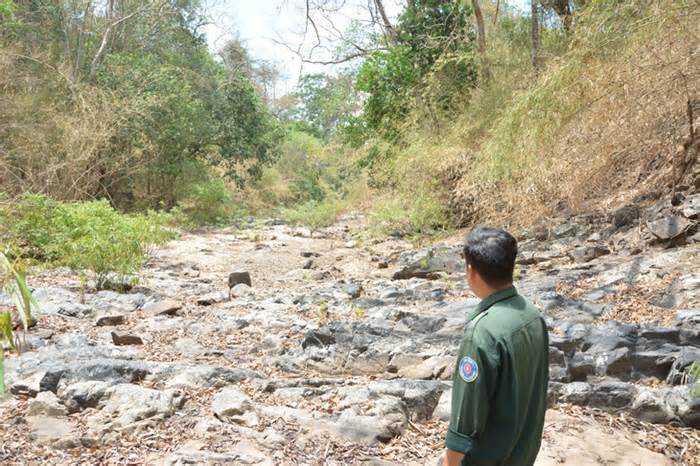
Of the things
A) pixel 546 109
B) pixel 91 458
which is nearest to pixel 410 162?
pixel 546 109

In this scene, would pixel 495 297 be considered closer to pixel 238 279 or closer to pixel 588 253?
pixel 588 253

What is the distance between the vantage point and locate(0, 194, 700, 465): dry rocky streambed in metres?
2.68

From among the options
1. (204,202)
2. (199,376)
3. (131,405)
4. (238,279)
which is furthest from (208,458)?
(204,202)

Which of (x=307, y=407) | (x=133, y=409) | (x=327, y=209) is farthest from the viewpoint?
(x=327, y=209)

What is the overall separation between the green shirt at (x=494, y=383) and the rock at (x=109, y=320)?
15.1ft

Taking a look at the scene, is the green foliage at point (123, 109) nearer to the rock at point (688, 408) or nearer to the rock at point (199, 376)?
the rock at point (199, 376)

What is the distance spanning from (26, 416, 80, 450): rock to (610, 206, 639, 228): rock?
6.75 m

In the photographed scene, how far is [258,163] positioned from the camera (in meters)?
18.9

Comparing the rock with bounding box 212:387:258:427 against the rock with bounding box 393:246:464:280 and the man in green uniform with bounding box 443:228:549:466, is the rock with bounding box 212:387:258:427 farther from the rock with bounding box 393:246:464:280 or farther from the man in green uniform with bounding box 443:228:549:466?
the rock with bounding box 393:246:464:280

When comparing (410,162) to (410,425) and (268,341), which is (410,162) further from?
(410,425)

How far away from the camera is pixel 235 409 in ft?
9.63

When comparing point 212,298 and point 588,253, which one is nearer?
point 212,298

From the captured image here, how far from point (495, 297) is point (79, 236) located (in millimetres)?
7088

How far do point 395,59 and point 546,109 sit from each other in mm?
6283
